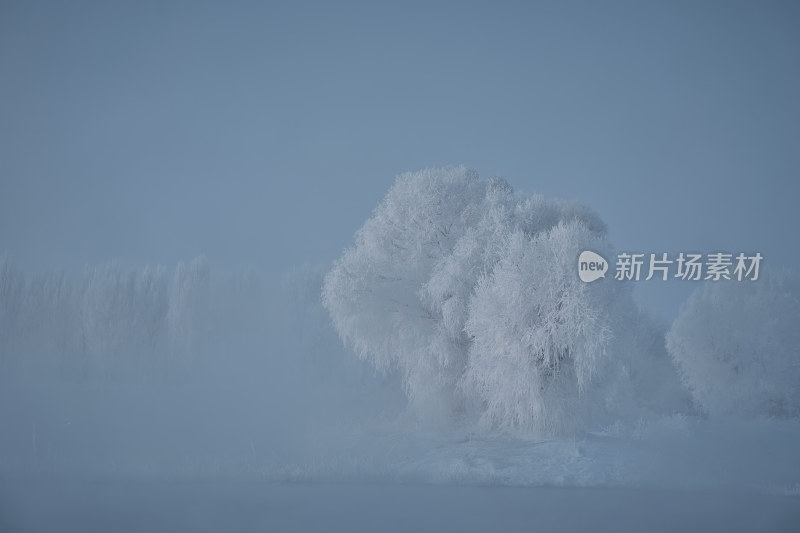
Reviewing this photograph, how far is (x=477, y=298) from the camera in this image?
24.8 metres

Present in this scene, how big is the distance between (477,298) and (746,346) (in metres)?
17.7

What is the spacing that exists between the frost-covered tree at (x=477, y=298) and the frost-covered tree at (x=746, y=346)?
28.9 ft

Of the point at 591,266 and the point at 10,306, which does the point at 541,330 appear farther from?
the point at 10,306

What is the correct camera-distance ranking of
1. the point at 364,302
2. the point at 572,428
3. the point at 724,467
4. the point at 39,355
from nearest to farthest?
the point at 724,467, the point at 572,428, the point at 364,302, the point at 39,355

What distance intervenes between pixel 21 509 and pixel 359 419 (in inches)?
691

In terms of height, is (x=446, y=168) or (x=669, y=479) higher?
(x=446, y=168)

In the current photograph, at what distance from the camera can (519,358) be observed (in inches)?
903

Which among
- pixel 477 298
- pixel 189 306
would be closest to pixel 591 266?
pixel 477 298

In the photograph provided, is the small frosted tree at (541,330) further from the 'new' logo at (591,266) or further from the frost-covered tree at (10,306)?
the frost-covered tree at (10,306)

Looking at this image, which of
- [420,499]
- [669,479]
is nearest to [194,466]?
[420,499]

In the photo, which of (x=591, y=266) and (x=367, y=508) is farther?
(x=591, y=266)

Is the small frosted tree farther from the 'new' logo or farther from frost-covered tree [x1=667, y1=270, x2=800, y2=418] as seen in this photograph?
frost-covered tree [x1=667, y1=270, x2=800, y2=418]

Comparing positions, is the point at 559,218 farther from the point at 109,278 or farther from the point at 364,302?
the point at 109,278

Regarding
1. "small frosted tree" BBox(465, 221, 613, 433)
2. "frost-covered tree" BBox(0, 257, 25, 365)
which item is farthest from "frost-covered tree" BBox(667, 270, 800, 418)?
"frost-covered tree" BBox(0, 257, 25, 365)
